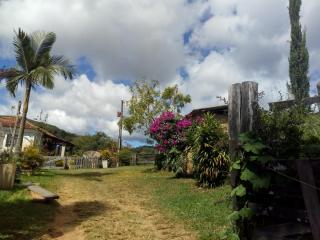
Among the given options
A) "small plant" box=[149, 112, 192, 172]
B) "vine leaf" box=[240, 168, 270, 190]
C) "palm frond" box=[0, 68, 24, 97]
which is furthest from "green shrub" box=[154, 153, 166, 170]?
"vine leaf" box=[240, 168, 270, 190]

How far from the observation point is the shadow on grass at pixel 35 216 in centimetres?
681

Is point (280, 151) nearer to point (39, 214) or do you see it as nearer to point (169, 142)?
point (39, 214)

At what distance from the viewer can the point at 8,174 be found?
443 inches

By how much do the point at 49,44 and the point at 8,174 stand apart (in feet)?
30.9

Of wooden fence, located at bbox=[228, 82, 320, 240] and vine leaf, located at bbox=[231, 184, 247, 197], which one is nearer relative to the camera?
wooden fence, located at bbox=[228, 82, 320, 240]

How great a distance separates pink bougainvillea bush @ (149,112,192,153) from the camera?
17.0m

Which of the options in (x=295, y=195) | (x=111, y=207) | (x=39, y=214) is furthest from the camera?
(x=111, y=207)

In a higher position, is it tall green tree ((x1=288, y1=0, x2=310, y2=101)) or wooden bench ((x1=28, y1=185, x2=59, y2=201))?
tall green tree ((x1=288, y1=0, x2=310, y2=101))

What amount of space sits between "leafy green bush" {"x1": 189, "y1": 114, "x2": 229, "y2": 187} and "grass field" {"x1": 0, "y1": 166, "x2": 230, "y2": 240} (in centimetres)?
54

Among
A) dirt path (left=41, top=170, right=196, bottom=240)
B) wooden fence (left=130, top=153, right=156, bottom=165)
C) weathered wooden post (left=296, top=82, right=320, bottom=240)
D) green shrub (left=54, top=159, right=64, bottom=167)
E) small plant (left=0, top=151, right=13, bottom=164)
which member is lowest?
dirt path (left=41, top=170, right=196, bottom=240)

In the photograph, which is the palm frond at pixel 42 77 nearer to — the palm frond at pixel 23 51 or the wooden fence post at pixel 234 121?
the palm frond at pixel 23 51

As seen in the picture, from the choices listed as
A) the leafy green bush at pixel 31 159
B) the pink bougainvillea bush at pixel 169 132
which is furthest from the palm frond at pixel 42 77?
the pink bougainvillea bush at pixel 169 132

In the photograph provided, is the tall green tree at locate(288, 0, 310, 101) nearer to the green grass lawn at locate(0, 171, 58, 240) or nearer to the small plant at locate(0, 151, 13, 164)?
the small plant at locate(0, 151, 13, 164)

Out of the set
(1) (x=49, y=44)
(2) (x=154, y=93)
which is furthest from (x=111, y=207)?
(2) (x=154, y=93)
